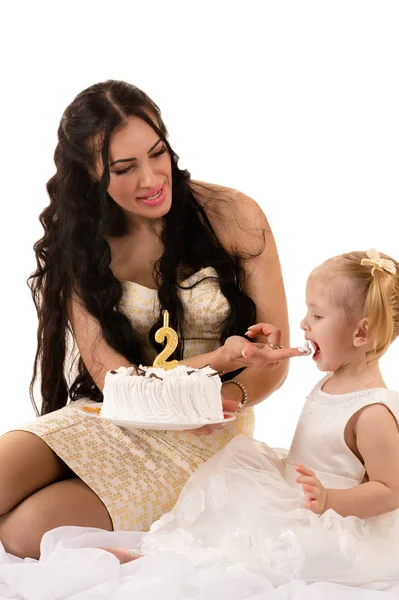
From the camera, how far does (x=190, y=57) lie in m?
5.20

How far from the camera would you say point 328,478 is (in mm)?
2857

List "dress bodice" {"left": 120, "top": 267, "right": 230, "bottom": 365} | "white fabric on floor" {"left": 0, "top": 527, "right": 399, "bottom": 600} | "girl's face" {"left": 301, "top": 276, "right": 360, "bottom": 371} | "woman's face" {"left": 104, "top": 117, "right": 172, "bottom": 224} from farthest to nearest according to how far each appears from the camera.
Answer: "dress bodice" {"left": 120, "top": 267, "right": 230, "bottom": 365} → "woman's face" {"left": 104, "top": 117, "right": 172, "bottom": 224} → "girl's face" {"left": 301, "top": 276, "right": 360, "bottom": 371} → "white fabric on floor" {"left": 0, "top": 527, "right": 399, "bottom": 600}

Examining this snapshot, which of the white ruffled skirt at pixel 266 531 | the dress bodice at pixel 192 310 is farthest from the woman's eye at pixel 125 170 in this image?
the white ruffled skirt at pixel 266 531

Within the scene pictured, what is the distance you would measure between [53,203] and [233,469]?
52.4 inches

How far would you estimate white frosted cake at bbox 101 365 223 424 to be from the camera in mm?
2887

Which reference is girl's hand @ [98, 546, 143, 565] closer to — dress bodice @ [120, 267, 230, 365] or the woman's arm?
the woman's arm

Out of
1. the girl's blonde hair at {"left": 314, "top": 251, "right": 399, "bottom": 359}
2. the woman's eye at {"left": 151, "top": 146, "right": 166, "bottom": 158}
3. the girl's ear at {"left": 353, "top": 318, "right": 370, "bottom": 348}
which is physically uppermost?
the woman's eye at {"left": 151, "top": 146, "right": 166, "bottom": 158}

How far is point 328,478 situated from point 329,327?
1.46 feet

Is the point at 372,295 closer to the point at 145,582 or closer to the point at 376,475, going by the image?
the point at 376,475

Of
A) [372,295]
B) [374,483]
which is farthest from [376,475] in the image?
[372,295]

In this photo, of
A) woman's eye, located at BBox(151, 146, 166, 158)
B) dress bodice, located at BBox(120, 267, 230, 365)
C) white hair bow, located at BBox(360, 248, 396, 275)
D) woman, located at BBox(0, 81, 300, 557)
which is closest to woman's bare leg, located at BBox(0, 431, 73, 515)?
woman, located at BBox(0, 81, 300, 557)

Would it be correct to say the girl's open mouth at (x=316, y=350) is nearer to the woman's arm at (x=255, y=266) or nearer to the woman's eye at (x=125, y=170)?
the woman's arm at (x=255, y=266)

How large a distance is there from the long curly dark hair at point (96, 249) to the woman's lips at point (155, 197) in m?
0.15

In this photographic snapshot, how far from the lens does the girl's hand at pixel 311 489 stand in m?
2.60
